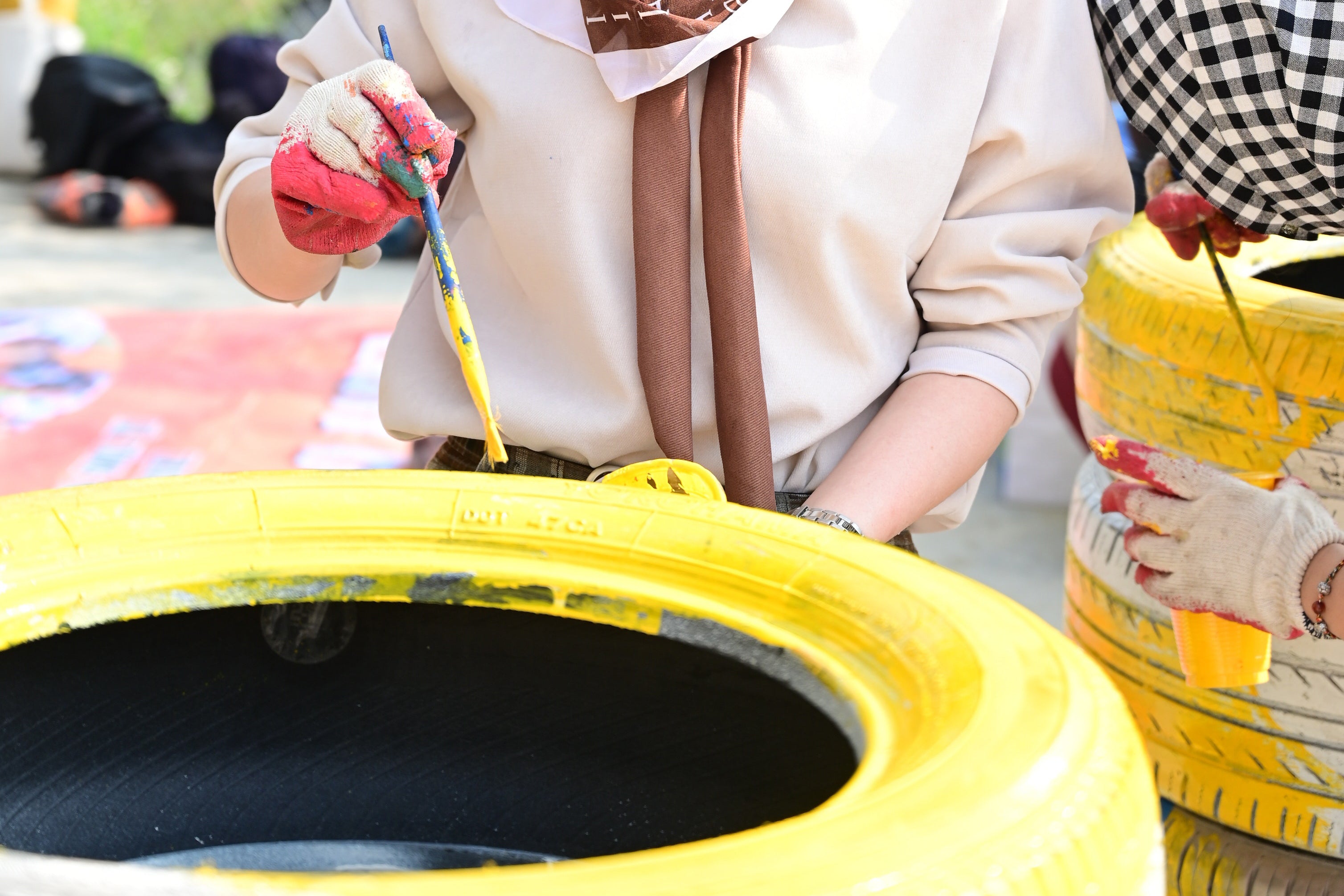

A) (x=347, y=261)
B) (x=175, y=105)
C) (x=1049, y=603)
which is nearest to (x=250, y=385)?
(x=1049, y=603)

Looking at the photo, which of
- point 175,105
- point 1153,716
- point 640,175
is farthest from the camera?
point 175,105

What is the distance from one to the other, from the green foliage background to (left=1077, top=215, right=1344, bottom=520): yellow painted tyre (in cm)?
655

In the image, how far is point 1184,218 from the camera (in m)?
Answer: 1.25

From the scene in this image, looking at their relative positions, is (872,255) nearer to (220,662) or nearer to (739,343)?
(739,343)

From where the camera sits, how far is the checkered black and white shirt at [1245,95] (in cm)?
92

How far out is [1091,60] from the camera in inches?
41.4

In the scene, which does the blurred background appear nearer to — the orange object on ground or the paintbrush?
the orange object on ground

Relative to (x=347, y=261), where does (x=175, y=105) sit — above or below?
below

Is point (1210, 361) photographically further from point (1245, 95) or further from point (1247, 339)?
point (1245, 95)

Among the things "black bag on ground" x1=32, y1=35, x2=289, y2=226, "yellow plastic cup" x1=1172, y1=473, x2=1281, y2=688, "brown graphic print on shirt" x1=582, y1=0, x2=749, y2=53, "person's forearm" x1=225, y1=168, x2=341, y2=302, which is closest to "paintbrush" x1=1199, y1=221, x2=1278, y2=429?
"yellow plastic cup" x1=1172, y1=473, x2=1281, y2=688

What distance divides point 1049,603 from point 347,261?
1979 millimetres

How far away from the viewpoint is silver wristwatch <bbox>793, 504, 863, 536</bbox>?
0.96 meters

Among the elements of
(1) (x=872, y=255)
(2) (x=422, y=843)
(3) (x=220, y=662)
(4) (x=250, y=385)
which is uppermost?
(1) (x=872, y=255)

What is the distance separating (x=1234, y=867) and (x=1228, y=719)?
0.15 m
